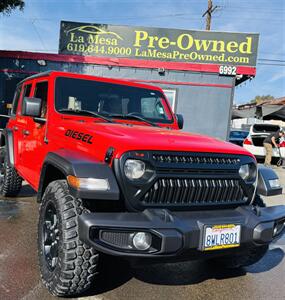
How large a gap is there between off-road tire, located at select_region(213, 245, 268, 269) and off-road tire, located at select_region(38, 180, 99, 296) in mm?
1478

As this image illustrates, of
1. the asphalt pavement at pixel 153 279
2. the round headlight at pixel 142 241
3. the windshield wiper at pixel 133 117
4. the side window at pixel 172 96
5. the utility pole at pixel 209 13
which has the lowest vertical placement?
the asphalt pavement at pixel 153 279

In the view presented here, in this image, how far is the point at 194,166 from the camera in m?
2.94

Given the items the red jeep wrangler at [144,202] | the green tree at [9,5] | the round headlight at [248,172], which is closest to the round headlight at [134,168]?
the red jeep wrangler at [144,202]

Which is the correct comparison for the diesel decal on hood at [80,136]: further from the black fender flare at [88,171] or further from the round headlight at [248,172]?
the round headlight at [248,172]

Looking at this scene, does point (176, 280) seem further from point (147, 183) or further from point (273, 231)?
point (147, 183)

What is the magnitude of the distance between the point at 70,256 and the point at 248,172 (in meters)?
1.71

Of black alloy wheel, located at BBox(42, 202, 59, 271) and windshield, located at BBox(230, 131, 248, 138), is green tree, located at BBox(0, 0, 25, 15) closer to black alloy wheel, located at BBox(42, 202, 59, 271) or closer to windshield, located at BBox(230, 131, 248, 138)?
black alloy wheel, located at BBox(42, 202, 59, 271)

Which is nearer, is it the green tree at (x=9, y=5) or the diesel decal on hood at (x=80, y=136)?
the diesel decal on hood at (x=80, y=136)

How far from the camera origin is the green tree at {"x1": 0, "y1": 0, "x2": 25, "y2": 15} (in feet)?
34.8

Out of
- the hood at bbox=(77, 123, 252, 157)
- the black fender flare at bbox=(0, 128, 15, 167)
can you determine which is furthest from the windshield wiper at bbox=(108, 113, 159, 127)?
the black fender flare at bbox=(0, 128, 15, 167)

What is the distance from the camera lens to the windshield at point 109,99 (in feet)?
13.5

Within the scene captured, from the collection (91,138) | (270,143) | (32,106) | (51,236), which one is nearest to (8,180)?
(32,106)

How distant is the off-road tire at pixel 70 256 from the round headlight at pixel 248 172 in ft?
4.74

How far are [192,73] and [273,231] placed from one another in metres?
10.1
